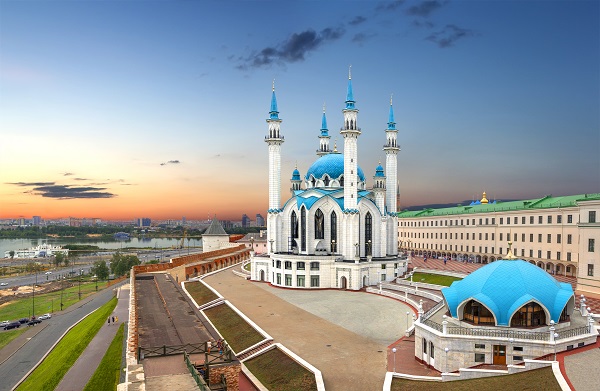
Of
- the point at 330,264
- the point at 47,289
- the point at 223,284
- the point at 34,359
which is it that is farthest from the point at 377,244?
the point at 47,289

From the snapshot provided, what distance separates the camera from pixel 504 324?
22641mm

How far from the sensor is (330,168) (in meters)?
59.2

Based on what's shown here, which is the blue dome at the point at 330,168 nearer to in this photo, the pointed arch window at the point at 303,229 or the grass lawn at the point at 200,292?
the pointed arch window at the point at 303,229

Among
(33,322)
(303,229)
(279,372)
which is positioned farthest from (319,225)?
(33,322)

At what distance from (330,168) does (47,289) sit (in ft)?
201

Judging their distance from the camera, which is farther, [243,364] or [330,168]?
[330,168]

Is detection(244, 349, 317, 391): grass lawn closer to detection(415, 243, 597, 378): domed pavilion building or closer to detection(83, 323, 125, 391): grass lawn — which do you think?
detection(415, 243, 597, 378): domed pavilion building

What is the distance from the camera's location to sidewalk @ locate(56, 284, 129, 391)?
31.9m

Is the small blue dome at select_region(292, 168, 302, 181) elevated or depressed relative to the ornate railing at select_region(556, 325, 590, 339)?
elevated

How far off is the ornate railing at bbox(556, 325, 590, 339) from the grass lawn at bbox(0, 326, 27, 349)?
51.7 m

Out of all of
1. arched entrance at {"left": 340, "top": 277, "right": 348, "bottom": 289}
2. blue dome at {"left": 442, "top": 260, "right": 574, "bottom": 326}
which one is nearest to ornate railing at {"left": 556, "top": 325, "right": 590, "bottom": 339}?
blue dome at {"left": 442, "top": 260, "right": 574, "bottom": 326}

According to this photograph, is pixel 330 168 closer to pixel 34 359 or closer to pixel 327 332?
pixel 327 332

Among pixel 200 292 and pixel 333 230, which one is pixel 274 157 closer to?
pixel 333 230

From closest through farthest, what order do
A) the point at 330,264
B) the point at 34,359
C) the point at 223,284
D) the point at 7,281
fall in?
1. the point at 34,359
2. the point at 330,264
3. the point at 223,284
4. the point at 7,281
